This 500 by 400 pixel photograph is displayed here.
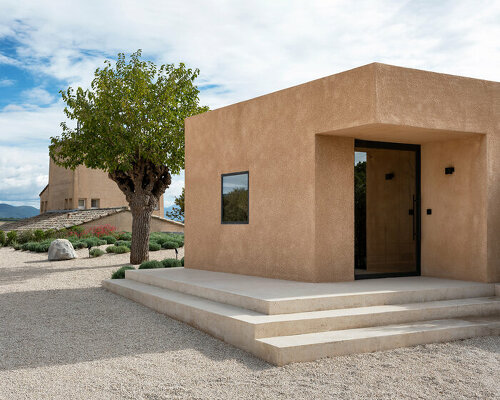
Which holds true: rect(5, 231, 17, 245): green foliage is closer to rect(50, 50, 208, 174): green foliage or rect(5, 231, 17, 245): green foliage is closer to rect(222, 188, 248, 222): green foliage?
rect(50, 50, 208, 174): green foliage

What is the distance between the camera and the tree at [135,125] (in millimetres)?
14859

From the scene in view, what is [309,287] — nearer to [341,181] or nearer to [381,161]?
[341,181]

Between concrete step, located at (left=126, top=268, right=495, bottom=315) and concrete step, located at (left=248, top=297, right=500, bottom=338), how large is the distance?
13 cm

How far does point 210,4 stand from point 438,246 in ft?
20.1

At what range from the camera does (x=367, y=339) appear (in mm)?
5910

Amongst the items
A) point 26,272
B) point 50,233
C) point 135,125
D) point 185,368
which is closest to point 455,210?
point 185,368

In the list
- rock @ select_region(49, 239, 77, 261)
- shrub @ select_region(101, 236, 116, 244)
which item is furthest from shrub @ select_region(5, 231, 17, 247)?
rock @ select_region(49, 239, 77, 261)

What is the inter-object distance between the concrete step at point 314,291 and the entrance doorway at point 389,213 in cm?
81

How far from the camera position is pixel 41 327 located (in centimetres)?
739

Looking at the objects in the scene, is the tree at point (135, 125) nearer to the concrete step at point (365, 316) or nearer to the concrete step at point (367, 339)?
the concrete step at point (365, 316)

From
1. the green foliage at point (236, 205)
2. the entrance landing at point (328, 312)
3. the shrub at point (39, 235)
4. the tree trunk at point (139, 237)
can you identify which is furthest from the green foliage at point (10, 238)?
the entrance landing at point (328, 312)

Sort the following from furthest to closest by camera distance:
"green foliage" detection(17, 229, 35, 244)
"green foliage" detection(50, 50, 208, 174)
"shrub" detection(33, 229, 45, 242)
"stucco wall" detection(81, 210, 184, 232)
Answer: "stucco wall" detection(81, 210, 184, 232) → "green foliage" detection(17, 229, 35, 244) → "shrub" detection(33, 229, 45, 242) → "green foliage" detection(50, 50, 208, 174)

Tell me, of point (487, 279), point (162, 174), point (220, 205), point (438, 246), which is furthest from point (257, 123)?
point (162, 174)

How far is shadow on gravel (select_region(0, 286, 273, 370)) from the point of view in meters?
5.86
